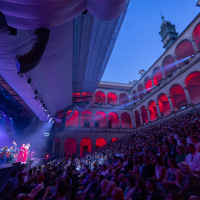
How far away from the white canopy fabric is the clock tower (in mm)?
21853

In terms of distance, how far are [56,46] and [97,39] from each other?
17.7 ft

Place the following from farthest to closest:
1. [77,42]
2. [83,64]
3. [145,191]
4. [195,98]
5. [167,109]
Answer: [167,109]
[195,98]
[83,64]
[77,42]
[145,191]

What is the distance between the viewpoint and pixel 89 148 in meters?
22.8

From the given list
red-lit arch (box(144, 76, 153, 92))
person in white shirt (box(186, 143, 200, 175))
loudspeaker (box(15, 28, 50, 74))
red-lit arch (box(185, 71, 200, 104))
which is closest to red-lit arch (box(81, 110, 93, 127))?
red-lit arch (box(144, 76, 153, 92))

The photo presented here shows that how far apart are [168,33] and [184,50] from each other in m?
9.04

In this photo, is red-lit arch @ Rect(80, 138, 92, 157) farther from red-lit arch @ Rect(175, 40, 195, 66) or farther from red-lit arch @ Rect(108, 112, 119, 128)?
red-lit arch @ Rect(175, 40, 195, 66)

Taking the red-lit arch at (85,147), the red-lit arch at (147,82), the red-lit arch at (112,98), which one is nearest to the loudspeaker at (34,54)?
the red-lit arch at (147,82)

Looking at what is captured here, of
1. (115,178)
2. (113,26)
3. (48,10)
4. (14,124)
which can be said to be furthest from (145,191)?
(14,124)

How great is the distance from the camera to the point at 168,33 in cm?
2289

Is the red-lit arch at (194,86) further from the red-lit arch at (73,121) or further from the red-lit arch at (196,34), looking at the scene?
the red-lit arch at (73,121)

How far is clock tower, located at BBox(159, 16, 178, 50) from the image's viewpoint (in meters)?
22.6

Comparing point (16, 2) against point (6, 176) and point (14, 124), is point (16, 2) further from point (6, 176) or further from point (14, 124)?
point (14, 124)

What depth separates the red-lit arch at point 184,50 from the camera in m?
15.1

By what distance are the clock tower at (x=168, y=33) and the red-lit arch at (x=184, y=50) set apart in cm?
693
